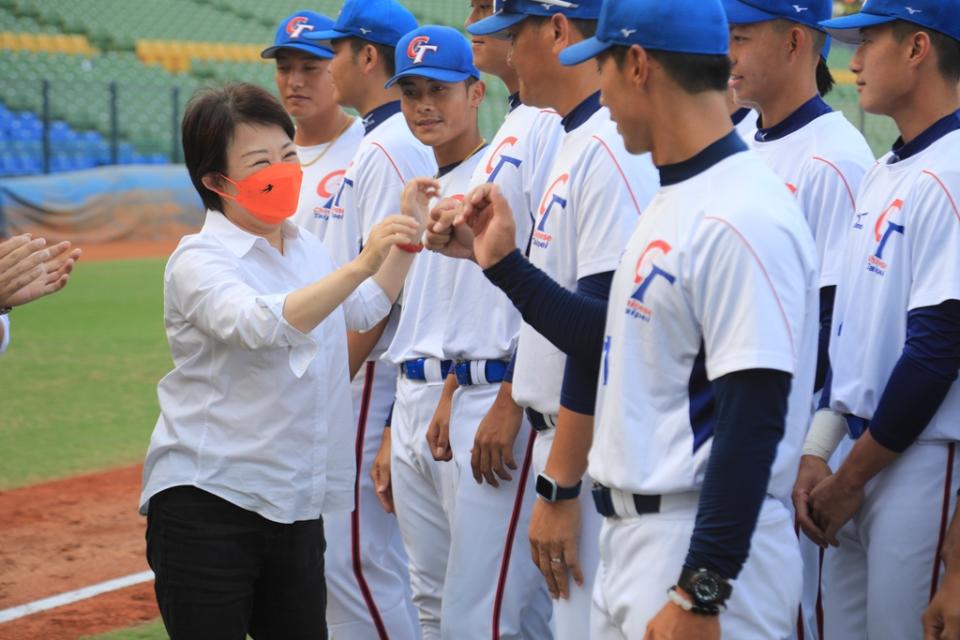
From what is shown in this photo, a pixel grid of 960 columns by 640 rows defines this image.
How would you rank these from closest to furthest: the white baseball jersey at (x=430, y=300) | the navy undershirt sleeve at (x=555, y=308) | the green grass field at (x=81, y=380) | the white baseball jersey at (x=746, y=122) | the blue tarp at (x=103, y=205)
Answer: the navy undershirt sleeve at (x=555, y=308) → the white baseball jersey at (x=430, y=300) → the white baseball jersey at (x=746, y=122) → the green grass field at (x=81, y=380) → the blue tarp at (x=103, y=205)

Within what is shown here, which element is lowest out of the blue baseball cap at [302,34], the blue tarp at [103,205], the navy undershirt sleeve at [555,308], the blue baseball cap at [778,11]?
the blue tarp at [103,205]

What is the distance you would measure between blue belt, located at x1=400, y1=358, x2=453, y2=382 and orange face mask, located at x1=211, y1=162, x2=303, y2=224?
30.5 inches

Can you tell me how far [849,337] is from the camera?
119 inches

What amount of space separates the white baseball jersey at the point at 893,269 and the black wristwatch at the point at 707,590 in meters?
1.04

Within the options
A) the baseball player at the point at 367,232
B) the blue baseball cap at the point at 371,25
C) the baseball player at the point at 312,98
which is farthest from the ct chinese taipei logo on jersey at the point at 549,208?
the baseball player at the point at 312,98

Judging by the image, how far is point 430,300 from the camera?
377 cm

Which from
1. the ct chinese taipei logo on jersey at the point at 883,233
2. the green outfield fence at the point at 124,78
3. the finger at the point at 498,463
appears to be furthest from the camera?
the green outfield fence at the point at 124,78

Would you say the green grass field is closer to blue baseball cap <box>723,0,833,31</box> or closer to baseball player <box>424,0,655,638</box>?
baseball player <box>424,0,655,638</box>

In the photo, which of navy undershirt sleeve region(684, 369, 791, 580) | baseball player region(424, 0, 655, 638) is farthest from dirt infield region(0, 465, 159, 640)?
navy undershirt sleeve region(684, 369, 791, 580)

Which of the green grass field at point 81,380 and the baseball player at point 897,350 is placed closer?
the baseball player at point 897,350

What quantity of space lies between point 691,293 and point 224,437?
1.47 meters

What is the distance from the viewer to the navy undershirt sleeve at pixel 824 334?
Answer: 321 centimetres

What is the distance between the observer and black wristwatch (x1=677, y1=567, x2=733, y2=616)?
6.63ft

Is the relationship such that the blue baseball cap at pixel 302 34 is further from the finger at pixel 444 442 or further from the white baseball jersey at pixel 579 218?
the white baseball jersey at pixel 579 218
